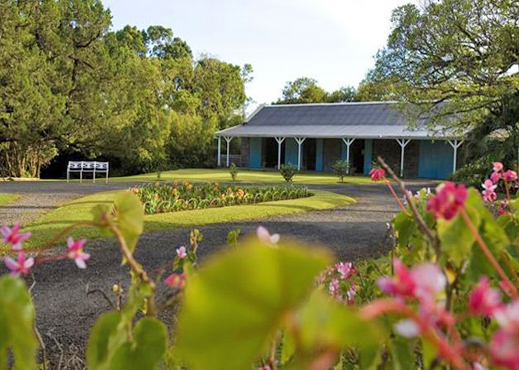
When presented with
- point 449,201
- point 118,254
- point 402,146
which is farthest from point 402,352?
point 402,146

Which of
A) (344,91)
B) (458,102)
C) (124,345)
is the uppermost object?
(344,91)

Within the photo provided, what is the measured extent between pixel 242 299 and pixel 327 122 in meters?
29.9

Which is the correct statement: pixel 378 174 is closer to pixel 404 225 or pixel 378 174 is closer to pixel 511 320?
pixel 404 225

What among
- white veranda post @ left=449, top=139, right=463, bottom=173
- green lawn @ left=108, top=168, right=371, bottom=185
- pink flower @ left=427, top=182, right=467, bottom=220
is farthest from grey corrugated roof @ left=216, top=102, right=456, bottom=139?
pink flower @ left=427, top=182, right=467, bottom=220

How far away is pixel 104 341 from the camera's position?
0.69 meters

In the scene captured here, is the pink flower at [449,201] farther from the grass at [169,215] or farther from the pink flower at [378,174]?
the grass at [169,215]

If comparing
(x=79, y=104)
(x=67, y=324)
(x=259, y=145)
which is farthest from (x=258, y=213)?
(x=259, y=145)

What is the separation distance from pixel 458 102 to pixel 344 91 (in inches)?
1047

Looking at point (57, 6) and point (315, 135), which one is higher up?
point (57, 6)

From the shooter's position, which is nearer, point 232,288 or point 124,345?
point 232,288

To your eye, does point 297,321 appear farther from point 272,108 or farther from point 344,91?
point 344,91

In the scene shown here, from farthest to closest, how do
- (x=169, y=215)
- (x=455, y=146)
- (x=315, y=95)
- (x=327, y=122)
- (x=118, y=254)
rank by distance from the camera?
(x=315, y=95) < (x=327, y=122) < (x=455, y=146) < (x=169, y=215) < (x=118, y=254)

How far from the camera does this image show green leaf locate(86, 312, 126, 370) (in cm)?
68

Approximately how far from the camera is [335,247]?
24.6 ft
